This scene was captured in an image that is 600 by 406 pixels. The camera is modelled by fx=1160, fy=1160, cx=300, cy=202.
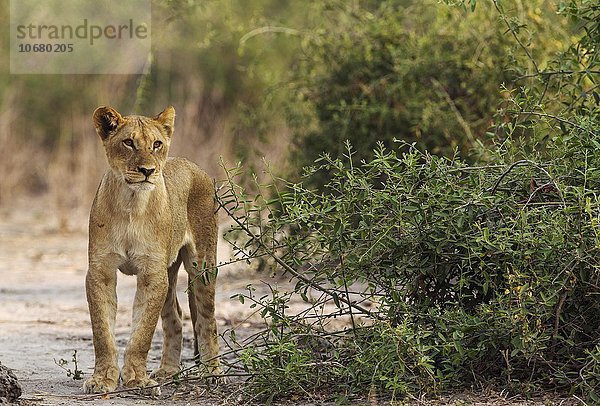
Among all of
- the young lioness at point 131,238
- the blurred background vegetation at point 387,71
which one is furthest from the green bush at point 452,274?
the blurred background vegetation at point 387,71

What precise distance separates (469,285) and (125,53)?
15.2 meters

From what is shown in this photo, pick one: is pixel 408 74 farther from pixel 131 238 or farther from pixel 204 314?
pixel 131 238

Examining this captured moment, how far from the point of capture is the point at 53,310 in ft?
30.6

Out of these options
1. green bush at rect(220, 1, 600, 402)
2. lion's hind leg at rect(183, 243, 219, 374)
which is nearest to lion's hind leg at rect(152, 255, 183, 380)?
lion's hind leg at rect(183, 243, 219, 374)

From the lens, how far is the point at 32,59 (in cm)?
1980

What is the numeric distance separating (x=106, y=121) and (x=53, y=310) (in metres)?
3.70

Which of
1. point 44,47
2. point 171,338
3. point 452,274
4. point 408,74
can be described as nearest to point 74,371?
point 171,338

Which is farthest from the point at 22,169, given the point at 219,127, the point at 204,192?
the point at 204,192

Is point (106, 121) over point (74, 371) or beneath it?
over

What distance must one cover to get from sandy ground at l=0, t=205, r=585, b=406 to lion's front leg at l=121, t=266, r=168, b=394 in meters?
0.14

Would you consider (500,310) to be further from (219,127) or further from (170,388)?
(219,127)

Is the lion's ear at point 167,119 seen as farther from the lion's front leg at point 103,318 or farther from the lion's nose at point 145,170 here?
the lion's front leg at point 103,318

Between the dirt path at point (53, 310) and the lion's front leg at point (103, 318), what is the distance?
19cm

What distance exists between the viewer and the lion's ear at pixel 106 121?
5973 millimetres
